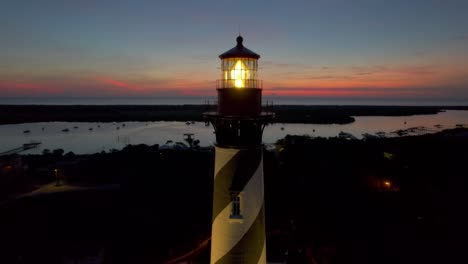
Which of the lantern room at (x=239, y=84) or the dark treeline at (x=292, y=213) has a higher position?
the lantern room at (x=239, y=84)

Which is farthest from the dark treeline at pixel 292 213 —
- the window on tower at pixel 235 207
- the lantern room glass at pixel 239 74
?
the lantern room glass at pixel 239 74

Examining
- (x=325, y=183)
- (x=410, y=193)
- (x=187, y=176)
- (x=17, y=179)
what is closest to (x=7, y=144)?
(x=17, y=179)

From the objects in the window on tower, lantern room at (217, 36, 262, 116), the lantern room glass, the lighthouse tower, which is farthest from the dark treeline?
the lantern room glass

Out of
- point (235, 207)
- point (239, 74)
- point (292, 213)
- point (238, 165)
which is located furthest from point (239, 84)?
point (292, 213)

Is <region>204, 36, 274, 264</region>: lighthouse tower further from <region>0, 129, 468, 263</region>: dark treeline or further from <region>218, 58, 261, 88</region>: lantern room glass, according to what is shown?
<region>0, 129, 468, 263</region>: dark treeline

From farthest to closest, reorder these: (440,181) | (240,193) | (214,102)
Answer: (440,181) < (214,102) < (240,193)

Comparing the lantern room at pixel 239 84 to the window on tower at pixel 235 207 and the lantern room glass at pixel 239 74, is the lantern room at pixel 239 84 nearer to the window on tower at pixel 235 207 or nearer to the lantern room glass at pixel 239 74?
the lantern room glass at pixel 239 74

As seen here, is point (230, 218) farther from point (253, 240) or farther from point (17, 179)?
point (17, 179)

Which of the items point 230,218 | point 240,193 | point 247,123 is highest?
point 247,123
